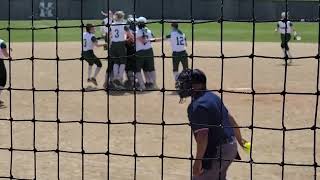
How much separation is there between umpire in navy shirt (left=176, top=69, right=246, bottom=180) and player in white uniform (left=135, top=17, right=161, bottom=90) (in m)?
8.22

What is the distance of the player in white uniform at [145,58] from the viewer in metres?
14.7

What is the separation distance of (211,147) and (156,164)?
2.72 meters

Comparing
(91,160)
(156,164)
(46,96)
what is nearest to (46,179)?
(91,160)

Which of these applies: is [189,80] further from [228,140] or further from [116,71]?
[116,71]

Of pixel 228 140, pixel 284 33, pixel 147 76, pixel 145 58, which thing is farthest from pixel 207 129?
pixel 147 76

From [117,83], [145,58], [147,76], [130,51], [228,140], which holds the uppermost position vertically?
[130,51]

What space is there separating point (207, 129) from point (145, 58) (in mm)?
9341

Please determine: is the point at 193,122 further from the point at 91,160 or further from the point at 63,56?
the point at 63,56

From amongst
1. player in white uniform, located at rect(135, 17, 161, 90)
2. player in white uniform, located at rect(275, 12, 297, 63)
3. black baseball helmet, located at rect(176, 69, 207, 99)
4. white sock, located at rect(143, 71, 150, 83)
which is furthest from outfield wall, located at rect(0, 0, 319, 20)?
black baseball helmet, located at rect(176, 69, 207, 99)

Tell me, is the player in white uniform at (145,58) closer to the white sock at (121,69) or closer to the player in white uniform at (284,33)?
the white sock at (121,69)

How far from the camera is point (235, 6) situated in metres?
45.1

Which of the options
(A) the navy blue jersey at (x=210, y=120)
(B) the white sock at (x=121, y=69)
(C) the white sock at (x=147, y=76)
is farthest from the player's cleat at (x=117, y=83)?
(A) the navy blue jersey at (x=210, y=120)

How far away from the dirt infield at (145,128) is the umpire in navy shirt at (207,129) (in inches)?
79.0

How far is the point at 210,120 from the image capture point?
6023mm
